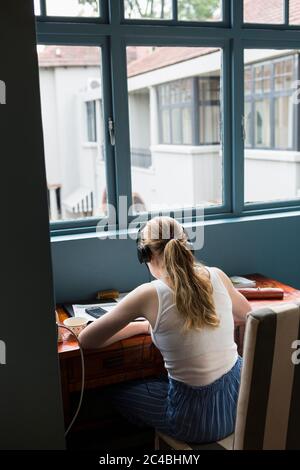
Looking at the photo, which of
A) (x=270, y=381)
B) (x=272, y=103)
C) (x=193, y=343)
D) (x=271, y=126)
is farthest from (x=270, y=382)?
(x=271, y=126)

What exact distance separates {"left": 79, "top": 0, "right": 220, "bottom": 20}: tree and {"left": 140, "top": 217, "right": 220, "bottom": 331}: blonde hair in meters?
1.18

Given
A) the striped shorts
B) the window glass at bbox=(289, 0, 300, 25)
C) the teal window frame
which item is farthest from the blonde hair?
the window glass at bbox=(289, 0, 300, 25)

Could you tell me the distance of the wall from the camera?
1398 mm

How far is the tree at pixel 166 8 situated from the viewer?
246 cm

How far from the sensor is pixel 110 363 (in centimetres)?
191

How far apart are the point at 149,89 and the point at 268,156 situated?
1.46 meters

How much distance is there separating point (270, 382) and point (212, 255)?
4.22ft

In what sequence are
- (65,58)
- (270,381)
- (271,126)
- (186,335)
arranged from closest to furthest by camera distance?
(270,381)
(186,335)
(65,58)
(271,126)

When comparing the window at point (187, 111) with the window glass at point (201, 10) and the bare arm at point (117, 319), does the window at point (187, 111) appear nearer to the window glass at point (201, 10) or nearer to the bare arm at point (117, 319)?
the window glass at point (201, 10)

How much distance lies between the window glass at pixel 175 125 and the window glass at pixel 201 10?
6.2 inches

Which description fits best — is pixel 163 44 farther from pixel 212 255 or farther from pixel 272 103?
pixel 272 103

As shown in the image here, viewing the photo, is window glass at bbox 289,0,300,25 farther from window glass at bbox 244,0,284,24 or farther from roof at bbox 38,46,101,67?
roof at bbox 38,46,101,67

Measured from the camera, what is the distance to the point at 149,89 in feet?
11.2
